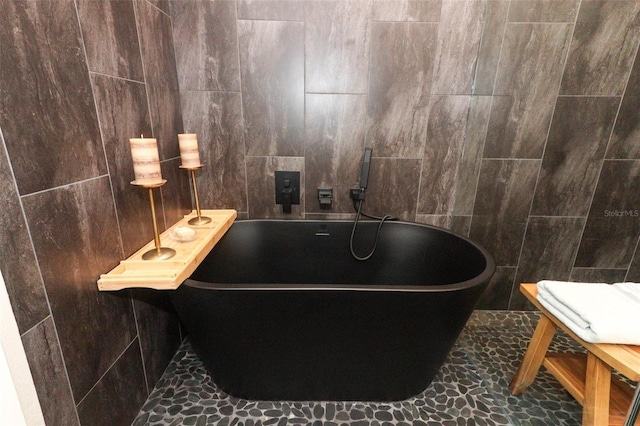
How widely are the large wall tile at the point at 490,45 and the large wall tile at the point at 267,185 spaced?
111 centimetres

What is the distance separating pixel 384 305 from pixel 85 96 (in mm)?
1263

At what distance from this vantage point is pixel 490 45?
1560mm

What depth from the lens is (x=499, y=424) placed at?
4.00 ft

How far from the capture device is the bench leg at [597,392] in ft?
3.06

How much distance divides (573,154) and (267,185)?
1617 millimetres

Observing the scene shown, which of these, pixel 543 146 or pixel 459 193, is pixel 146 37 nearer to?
pixel 459 193

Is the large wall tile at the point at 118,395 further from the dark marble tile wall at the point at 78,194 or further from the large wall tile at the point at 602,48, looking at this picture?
the large wall tile at the point at 602,48

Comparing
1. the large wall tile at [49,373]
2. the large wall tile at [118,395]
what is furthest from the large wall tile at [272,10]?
the large wall tile at [118,395]

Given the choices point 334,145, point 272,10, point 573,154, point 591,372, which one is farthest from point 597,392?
point 272,10

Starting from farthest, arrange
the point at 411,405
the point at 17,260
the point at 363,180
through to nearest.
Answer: the point at 363,180 → the point at 411,405 → the point at 17,260

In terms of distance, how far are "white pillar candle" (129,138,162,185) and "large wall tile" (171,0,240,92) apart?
0.77 m

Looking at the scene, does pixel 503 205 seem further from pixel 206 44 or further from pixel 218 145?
pixel 206 44

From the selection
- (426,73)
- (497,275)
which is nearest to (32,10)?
(426,73)

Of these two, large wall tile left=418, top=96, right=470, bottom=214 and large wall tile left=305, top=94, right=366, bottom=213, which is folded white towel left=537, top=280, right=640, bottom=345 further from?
large wall tile left=305, top=94, right=366, bottom=213
